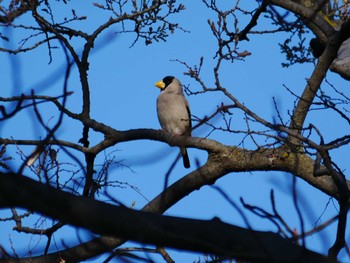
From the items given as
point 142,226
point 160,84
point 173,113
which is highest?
point 160,84

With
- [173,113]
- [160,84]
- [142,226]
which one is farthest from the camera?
[160,84]

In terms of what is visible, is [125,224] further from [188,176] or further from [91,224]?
[188,176]

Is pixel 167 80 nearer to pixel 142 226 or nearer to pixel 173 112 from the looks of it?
pixel 173 112

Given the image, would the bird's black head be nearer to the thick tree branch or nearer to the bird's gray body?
the bird's gray body

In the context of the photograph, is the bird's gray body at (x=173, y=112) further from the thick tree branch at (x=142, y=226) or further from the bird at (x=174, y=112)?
the thick tree branch at (x=142, y=226)

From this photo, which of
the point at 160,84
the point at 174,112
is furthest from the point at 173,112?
the point at 160,84

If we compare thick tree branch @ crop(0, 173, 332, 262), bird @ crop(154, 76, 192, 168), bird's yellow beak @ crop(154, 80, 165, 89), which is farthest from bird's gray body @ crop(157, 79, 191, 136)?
thick tree branch @ crop(0, 173, 332, 262)

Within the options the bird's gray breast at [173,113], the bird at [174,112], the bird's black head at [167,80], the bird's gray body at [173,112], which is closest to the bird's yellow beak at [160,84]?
the bird's black head at [167,80]

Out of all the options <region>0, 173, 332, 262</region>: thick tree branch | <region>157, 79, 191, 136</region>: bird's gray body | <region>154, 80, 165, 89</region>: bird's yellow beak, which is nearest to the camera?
<region>0, 173, 332, 262</region>: thick tree branch

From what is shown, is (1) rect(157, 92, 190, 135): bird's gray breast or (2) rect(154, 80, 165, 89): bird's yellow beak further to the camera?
(2) rect(154, 80, 165, 89): bird's yellow beak

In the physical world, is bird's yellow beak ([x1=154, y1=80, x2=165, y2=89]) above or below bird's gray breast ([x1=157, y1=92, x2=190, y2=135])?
above

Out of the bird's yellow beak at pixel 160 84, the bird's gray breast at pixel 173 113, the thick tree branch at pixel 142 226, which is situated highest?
the bird's yellow beak at pixel 160 84

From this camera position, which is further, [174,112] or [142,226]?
[174,112]

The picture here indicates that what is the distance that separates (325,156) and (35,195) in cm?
176
